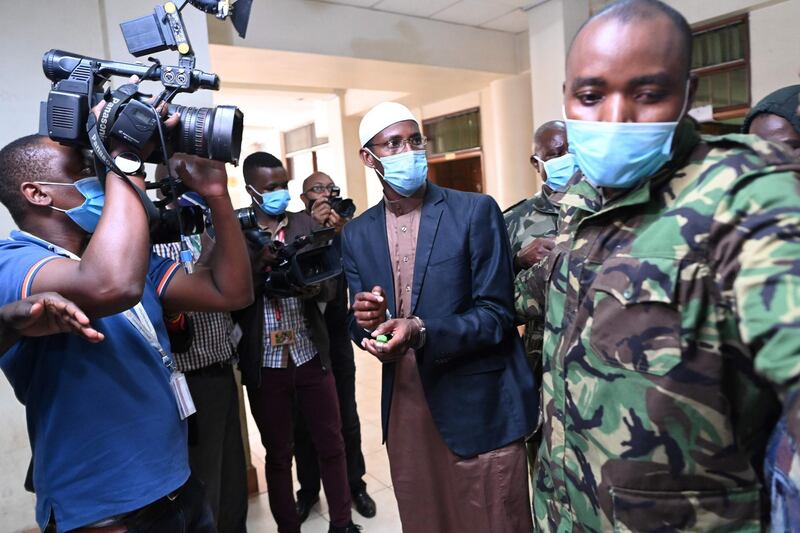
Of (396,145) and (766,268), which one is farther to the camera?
(396,145)

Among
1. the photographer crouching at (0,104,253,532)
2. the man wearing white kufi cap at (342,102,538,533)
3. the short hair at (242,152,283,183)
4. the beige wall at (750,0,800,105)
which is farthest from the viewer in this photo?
the beige wall at (750,0,800,105)

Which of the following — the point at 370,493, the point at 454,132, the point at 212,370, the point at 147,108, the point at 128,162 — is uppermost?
the point at 454,132

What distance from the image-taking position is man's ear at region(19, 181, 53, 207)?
3.53ft

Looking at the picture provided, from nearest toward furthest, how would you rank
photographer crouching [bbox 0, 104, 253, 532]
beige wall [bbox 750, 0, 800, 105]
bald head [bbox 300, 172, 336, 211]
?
photographer crouching [bbox 0, 104, 253, 532] → bald head [bbox 300, 172, 336, 211] → beige wall [bbox 750, 0, 800, 105]

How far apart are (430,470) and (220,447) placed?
837 mm

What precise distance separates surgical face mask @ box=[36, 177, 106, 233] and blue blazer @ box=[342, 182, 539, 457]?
78 centimetres

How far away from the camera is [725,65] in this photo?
3.96 metres

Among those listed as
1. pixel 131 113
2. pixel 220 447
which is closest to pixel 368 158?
pixel 131 113

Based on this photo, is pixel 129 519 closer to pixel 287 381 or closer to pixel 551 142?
pixel 287 381

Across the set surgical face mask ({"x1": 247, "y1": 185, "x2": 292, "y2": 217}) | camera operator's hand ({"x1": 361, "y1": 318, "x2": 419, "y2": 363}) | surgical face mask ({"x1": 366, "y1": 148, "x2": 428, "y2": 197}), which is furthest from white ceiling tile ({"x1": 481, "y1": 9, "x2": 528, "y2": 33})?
camera operator's hand ({"x1": 361, "y1": 318, "x2": 419, "y2": 363})

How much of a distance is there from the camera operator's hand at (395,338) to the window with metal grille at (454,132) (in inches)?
219

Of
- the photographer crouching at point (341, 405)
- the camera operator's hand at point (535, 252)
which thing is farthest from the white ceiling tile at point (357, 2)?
the camera operator's hand at point (535, 252)

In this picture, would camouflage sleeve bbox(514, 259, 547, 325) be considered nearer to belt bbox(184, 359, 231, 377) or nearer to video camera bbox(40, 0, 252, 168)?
video camera bbox(40, 0, 252, 168)

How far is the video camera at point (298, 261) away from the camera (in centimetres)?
191
